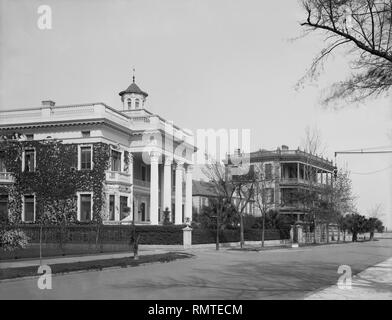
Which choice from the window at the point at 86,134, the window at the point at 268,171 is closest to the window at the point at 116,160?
the window at the point at 86,134

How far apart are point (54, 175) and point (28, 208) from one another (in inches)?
180

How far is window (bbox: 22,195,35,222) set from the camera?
143 feet

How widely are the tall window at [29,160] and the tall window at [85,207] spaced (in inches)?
190

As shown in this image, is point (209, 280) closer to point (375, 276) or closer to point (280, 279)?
point (280, 279)

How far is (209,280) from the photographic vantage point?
1546cm

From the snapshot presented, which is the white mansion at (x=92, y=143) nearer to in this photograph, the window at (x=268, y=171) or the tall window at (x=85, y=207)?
the tall window at (x=85, y=207)

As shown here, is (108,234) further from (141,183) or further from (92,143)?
(141,183)

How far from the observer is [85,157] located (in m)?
43.7

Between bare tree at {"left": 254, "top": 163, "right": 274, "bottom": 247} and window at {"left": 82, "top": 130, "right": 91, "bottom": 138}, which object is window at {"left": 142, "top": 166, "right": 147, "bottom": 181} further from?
bare tree at {"left": 254, "top": 163, "right": 274, "bottom": 247}

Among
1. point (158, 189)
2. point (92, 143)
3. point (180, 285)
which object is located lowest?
point (180, 285)

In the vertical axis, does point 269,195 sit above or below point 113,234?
above

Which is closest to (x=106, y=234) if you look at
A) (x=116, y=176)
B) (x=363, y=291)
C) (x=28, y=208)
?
(x=116, y=176)

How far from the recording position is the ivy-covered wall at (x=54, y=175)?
41.5m
